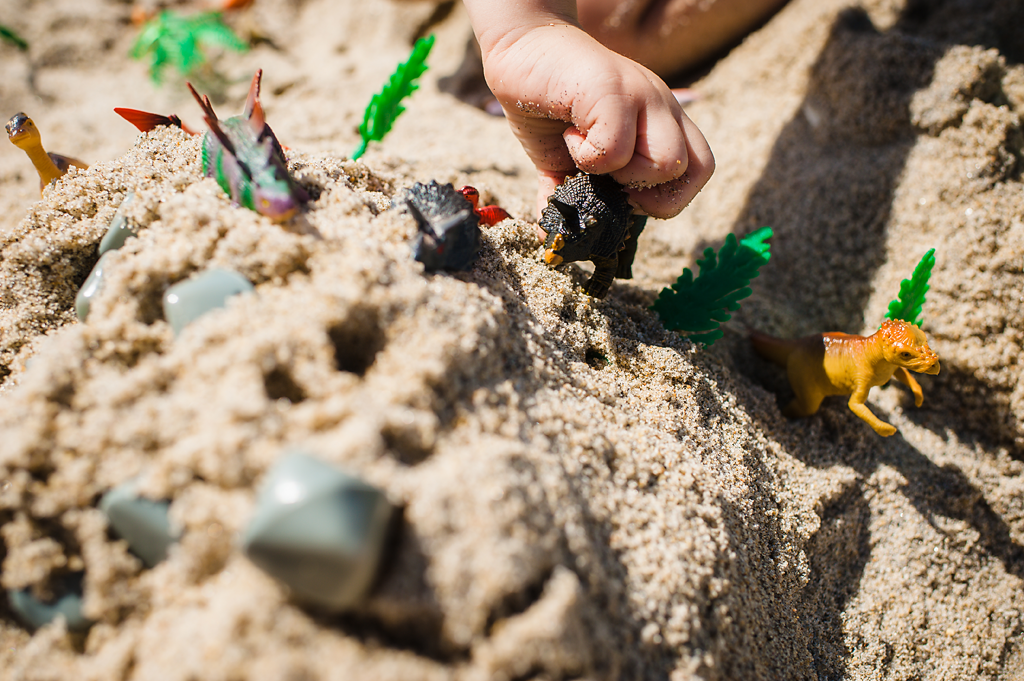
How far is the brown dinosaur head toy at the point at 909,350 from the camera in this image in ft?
4.16

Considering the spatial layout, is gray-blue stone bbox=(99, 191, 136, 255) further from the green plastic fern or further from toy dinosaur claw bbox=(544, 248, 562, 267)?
the green plastic fern

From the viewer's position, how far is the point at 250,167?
1.00m

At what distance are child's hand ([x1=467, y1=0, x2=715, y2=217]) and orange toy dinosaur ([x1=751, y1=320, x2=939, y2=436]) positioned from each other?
52cm

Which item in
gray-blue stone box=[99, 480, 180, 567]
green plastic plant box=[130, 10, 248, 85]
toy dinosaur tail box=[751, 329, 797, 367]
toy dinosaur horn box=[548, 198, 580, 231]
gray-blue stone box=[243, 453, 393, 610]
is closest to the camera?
gray-blue stone box=[243, 453, 393, 610]

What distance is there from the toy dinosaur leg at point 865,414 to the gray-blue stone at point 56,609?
4.97 ft

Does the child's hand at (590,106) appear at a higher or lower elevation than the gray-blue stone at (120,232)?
higher

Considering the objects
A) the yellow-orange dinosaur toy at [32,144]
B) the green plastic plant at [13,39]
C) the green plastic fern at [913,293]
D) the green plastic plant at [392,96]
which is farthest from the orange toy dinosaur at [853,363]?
the green plastic plant at [13,39]

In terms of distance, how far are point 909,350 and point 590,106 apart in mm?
882

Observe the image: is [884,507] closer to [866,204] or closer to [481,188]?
[866,204]

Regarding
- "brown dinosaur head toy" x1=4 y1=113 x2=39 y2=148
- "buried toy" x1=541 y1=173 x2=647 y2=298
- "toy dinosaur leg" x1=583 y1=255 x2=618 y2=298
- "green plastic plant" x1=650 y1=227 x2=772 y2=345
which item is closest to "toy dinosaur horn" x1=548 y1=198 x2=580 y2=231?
"buried toy" x1=541 y1=173 x2=647 y2=298

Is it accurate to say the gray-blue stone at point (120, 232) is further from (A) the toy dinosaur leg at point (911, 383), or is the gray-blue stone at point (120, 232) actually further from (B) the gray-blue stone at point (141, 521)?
(A) the toy dinosaur leg at point (911, 383)

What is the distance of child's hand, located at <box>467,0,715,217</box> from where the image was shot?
3.72 feet

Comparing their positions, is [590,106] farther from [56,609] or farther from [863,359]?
[56,609]

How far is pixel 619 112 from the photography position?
3.68ft
